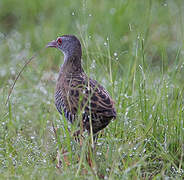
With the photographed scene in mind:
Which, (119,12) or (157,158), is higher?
(119,12)

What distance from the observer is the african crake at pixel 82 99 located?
13.2 feet

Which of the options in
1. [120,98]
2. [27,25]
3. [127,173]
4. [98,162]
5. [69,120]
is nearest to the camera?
[127,173]

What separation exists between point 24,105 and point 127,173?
2.40 m

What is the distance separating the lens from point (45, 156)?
4.11m

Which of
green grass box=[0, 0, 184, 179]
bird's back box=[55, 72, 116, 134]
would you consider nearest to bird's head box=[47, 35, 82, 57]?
green grass box=[0, 0, 184, 179]

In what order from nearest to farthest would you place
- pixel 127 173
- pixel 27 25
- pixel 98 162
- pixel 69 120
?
pixel 127 173
pixel 98 162
pixel 69 120
pixel 27 25

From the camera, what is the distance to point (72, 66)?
4.61 m

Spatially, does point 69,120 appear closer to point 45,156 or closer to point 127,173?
point 45,156

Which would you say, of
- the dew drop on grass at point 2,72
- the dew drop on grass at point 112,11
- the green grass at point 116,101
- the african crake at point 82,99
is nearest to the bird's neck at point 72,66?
the african crake at point 82,99

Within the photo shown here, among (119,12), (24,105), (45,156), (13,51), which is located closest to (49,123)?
(24,105)

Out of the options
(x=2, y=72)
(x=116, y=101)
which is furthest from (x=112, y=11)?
(x=116, y=101)

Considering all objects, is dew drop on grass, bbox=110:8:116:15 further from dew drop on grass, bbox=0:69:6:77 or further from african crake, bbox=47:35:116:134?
african crake, bbox=47:35:116:134

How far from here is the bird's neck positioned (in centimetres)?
459

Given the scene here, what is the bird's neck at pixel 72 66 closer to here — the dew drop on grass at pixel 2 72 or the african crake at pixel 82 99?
the african crake at pixel 82 99
